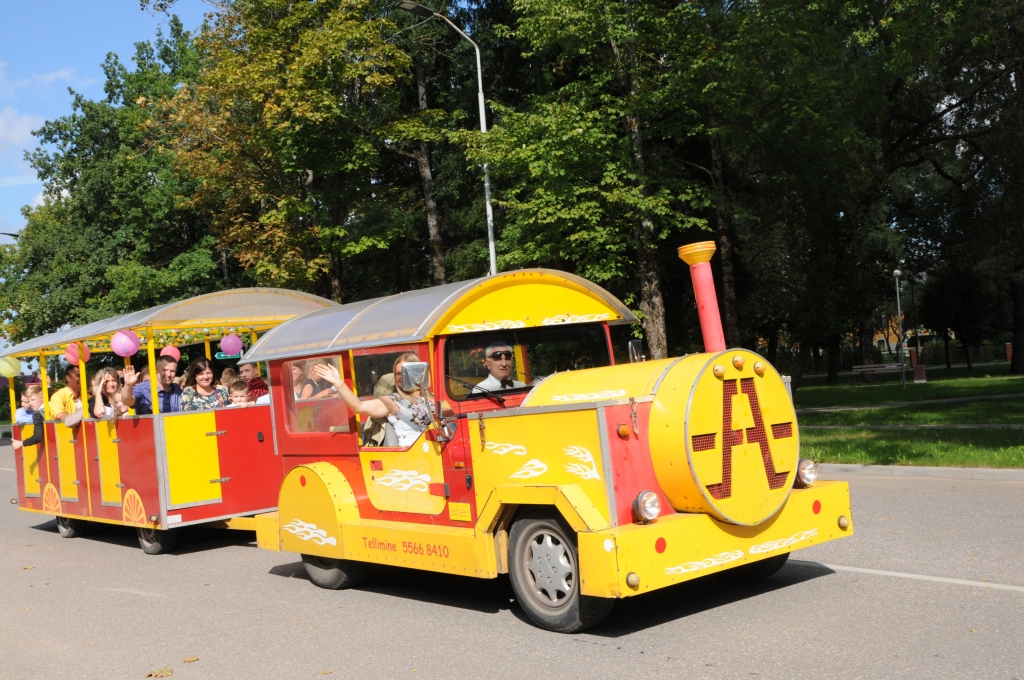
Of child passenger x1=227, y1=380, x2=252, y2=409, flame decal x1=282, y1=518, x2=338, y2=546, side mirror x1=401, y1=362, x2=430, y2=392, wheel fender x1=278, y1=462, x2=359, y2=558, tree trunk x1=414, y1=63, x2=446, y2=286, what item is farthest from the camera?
tree trunk x1=414, y1=63, x2=446, y2=286

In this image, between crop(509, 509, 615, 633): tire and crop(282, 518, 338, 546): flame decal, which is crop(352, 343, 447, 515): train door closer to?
crop(282, 518, 338, 546): flame decal

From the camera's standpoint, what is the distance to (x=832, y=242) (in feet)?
90.3

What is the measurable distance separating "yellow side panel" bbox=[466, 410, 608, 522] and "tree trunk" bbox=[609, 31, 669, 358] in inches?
613

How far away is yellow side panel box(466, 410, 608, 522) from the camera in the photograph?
6.04 metres

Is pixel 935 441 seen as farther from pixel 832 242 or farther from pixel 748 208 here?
pixel 832 242

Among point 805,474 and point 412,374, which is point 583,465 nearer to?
point 412,374

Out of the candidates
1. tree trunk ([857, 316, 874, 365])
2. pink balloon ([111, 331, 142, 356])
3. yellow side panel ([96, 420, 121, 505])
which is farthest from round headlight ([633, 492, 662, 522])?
tree trunk ([857, 316, 874, 365])

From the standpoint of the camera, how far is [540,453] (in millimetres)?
6332


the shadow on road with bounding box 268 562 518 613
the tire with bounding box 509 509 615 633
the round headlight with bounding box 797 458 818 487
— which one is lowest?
the shadow on road with bounding box 268 562 518 613

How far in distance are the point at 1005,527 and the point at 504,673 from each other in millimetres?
5490

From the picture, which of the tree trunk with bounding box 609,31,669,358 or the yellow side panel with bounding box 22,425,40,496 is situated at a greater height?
the tree trunk with bounding box 609,31,669,358

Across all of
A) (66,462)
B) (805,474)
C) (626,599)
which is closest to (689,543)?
(805,474)

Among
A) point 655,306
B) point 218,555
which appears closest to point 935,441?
point 655,306

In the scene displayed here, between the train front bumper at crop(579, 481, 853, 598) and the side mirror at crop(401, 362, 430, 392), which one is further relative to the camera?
the side mirror at crop(401, 362, 430, 392)
